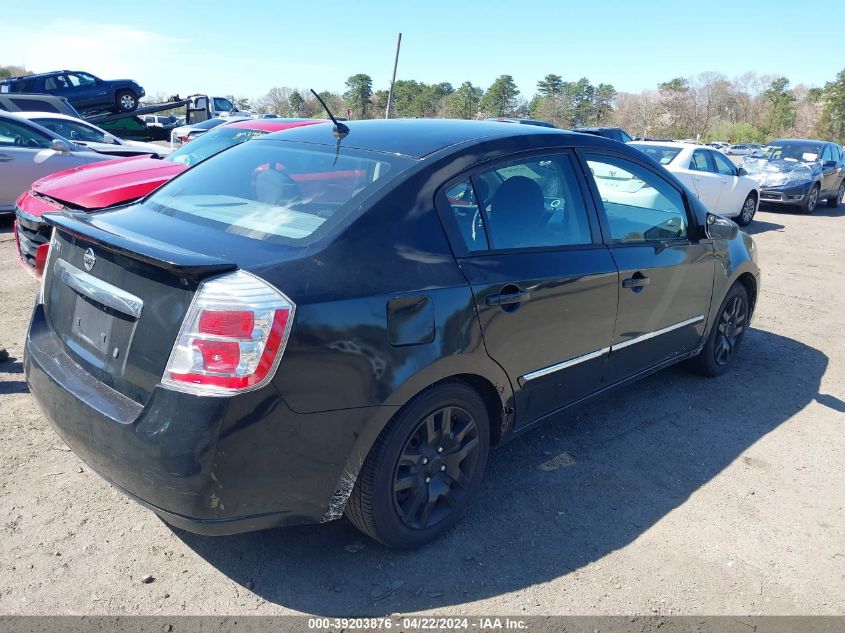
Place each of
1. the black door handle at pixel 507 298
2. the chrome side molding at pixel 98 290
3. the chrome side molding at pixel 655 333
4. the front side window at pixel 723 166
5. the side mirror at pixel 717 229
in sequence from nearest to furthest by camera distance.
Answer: the chrome side molding at pixel 98 290 → the black door handle at pixel 507 298 → the chrome side molding at pixel 655 333 → the side mirror at pixel 717 229 → the front side window at pixel 723 166

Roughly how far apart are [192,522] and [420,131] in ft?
6.80

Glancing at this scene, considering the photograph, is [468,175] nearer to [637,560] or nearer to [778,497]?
[637,560]

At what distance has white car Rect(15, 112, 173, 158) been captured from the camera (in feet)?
33.8

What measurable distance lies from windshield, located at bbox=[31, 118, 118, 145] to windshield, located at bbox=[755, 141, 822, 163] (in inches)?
591

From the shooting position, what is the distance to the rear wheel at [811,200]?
15797 mm

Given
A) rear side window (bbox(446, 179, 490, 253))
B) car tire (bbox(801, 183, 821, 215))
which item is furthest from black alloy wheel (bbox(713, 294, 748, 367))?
car tire (bbox(801, 183, 821, 215))

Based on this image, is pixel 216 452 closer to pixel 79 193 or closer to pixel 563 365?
pixel 563 365

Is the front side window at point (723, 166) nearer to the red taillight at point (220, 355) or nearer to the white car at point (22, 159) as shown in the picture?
the white car at point (22, 159)

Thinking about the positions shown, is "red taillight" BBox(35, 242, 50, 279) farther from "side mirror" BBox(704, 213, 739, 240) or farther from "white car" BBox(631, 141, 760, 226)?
"white car" BBox(631, 141, 760, 226)

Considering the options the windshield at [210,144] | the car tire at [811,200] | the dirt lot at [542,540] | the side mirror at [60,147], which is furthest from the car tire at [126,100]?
the dirt lot at [542,540]

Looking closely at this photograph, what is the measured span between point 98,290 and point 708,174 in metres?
11.9

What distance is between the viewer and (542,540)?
3031mm

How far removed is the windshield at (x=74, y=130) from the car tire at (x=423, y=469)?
395 inches

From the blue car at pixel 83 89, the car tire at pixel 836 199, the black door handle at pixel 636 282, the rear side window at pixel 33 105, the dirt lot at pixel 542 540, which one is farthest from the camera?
the blue car at pixel 83 89
